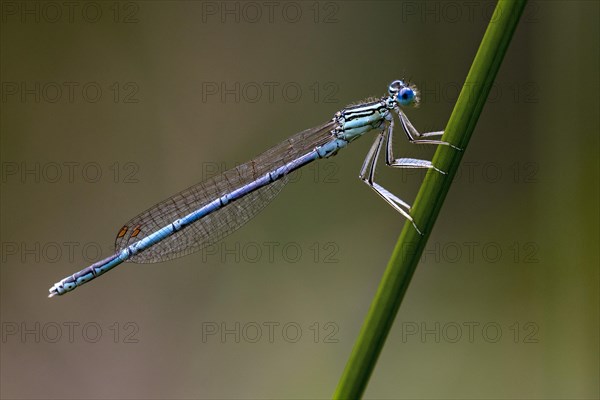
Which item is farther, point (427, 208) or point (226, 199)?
point (226, 199)

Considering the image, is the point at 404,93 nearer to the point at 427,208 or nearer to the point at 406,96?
the point at 406,96

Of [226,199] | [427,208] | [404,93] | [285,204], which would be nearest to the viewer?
[427,208]

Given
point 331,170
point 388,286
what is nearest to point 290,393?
point 331,170

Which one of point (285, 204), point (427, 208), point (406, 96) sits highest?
point (406, 96)

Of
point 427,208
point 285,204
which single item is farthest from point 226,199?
point 427,208

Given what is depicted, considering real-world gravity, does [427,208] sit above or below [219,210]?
below

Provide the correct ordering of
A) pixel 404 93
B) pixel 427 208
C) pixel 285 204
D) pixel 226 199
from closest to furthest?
pixel 427 208 < pixel 404 93 < pixel 226 199 < pixel 285 204

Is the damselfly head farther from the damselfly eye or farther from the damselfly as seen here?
the damselfly
